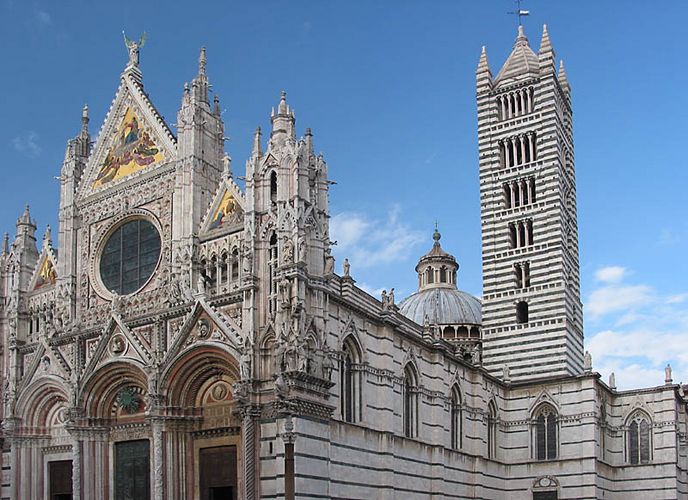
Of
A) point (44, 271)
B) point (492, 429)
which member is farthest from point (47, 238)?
point (492, 429)

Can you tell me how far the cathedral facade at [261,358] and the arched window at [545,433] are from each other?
0.11 meters

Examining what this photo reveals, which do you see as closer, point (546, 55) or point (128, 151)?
point (128, 151)

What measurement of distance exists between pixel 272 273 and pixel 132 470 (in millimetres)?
8364

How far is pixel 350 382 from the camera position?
30.2m

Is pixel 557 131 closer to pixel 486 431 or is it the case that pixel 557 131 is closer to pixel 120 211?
pixel 486 431

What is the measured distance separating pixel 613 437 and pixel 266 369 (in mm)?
21684

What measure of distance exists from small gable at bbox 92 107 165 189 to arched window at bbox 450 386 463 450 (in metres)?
14.7

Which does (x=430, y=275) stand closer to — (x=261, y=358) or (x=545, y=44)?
(x=545, y=44)

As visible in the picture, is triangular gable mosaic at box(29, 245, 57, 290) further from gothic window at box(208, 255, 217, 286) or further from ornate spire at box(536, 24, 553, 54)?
ornate spire at box(536, 24, 553, 54)

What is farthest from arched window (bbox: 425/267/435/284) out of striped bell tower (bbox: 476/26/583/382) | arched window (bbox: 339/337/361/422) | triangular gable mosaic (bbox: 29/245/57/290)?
triangular gable mosaic (bbox: 29/245/57/290)

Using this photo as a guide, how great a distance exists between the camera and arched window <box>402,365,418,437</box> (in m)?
33.7

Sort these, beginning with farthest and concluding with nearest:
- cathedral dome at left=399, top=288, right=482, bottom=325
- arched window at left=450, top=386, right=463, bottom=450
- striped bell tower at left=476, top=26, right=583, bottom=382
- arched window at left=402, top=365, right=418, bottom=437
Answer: cathedral dome at left=399, top=288, right=482, bottom=325, striped bell tower at left=476, top=26, right=583, bottom=382, arched window at left=450, top=386, right=463, bottom=450, arched window at left=402, top=365, right=418, bottom=437

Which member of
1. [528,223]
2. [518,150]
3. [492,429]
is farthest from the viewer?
[518,150]

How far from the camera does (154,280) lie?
A: 31.5 m
